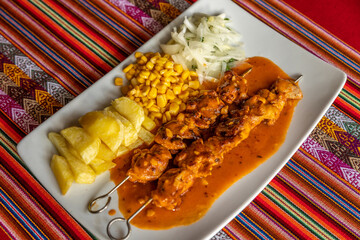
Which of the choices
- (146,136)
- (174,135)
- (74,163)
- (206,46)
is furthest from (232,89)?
(74,163)

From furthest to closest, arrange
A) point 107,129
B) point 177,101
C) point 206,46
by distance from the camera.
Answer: point 206,46
point 177,101
point 107,129

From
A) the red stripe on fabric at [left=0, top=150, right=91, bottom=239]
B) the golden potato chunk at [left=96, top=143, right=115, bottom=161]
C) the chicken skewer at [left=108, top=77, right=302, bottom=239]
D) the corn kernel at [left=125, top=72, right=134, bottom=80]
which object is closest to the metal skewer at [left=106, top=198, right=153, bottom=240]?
the chicken skewer at [left=108, top=77, right=302, bottom=239]

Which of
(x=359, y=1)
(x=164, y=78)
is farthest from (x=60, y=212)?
(x=359, y=1)

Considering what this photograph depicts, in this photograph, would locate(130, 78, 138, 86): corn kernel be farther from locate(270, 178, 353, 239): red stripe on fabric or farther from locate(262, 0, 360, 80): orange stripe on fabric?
locate(262, 0, 360, 80): orange stripe on fabric

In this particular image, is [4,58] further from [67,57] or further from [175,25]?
[175,25]

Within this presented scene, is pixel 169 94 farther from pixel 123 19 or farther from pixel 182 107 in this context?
pixel 123 19
